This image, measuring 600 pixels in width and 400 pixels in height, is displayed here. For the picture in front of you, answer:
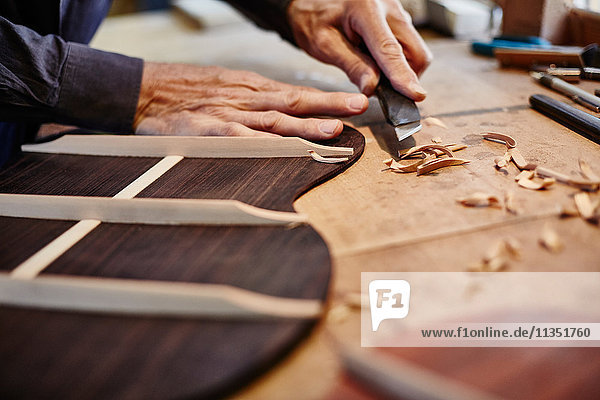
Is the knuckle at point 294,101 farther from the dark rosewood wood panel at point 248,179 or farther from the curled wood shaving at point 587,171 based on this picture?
the curled wood shaving at point 587,171

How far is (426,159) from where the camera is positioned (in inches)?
36.5

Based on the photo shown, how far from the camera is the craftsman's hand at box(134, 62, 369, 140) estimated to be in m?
1.08

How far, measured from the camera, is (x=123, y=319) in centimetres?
58

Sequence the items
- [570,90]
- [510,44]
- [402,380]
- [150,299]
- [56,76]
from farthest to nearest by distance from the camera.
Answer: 1. [510,44]
2. [570,90]
3. [56,76]
4. [150,299]
5. [402,380]

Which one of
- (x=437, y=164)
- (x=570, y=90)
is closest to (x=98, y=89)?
(x=437, y=164)

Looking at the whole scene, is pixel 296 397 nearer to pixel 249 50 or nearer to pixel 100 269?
pixel 100 269

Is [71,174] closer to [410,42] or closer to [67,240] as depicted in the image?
[67,240]

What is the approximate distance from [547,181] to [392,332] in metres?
0.44

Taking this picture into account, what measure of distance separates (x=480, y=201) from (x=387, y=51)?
504 mm

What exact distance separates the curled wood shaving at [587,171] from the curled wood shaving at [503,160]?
0.40 feet

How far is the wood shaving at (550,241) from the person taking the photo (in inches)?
26.7

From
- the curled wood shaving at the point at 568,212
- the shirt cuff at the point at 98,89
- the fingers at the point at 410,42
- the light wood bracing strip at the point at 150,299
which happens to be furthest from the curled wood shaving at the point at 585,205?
the shirt cuff at the point at 98,89

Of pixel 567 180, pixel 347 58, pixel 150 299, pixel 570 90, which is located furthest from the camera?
pixel 347 58

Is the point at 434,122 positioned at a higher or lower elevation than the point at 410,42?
lower
